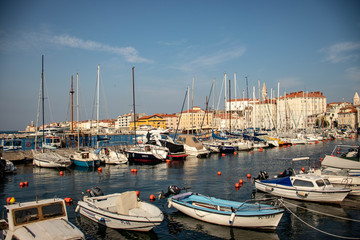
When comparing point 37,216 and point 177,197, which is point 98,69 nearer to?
point 177,197

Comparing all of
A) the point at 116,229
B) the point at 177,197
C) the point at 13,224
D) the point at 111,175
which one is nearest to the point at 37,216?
the point at 13,224

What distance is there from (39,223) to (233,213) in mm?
8933

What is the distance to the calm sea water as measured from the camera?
1411 cm

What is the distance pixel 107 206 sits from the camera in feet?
51.1

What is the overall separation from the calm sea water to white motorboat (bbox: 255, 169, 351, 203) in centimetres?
52

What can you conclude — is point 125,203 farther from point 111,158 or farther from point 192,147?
point 192,147

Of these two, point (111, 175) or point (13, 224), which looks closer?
point (13, 224)

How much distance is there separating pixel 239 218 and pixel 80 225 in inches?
350

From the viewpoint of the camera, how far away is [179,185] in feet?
82.2

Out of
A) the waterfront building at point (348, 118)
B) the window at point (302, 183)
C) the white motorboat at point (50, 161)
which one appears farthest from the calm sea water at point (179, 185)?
→ the waterfront building at point (348, 118)

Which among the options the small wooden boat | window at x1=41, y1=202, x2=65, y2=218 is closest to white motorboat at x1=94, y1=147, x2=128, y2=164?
the small wooden boat

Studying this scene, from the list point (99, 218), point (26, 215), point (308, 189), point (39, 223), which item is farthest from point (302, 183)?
point (26, 215)

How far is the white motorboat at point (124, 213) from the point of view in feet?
43.9

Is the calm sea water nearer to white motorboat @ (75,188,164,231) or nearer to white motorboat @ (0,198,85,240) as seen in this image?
white motorboat @ (75,188,164,231)
